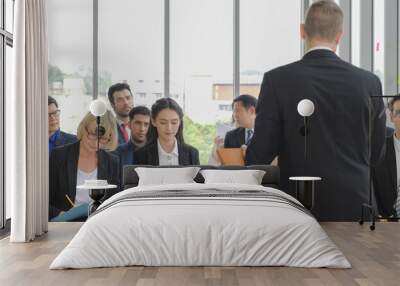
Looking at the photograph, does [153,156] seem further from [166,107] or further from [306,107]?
[306,107]

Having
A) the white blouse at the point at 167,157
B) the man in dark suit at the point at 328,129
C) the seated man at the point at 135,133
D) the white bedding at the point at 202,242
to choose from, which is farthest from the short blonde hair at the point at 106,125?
the white bedding at the point at 202,242

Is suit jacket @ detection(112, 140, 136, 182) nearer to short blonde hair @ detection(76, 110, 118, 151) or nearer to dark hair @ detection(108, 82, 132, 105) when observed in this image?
short blonde hair @ detection(76, 110, 118, 151)

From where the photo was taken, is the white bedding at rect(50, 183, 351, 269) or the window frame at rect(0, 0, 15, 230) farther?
the window frame at rect(0, 0, 15, 230)

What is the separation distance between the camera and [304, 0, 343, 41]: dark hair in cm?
754

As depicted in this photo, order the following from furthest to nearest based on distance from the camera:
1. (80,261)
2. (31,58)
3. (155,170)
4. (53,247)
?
1. (155,170)
2. (31,58)
3. (53,247)
4. (80,261)

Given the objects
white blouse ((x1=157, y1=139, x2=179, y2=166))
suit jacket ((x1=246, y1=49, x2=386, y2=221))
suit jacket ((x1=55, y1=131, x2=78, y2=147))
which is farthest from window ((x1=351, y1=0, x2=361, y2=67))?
suit jacket ((x1=55, y1=131, x2=78, y2=147))

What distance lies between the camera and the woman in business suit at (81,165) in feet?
25.1

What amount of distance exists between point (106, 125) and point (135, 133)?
40 centimetres

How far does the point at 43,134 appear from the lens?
21.0ft

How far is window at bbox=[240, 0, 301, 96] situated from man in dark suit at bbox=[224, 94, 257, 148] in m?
0.12

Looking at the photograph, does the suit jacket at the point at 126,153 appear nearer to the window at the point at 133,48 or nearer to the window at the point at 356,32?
the window at the point at 133,48

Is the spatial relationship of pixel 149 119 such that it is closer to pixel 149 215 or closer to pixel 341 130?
pixel 341 130

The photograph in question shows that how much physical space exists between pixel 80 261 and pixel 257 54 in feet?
13.6

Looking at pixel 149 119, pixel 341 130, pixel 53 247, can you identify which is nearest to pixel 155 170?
pixel 149 119
